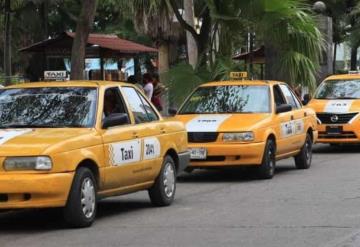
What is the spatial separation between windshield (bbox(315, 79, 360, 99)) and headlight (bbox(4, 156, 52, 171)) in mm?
12351

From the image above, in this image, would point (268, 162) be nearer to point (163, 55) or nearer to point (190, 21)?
point (190, 21)

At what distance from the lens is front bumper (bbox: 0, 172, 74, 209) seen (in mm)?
7988

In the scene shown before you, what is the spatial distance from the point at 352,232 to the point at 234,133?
4578 millimetres

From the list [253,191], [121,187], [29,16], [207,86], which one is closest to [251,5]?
[207,86]

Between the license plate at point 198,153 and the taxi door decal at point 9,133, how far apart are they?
14.6ft

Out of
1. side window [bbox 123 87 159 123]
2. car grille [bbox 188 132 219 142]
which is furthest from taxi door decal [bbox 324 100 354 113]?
side window [bbox 123 87 159 123]

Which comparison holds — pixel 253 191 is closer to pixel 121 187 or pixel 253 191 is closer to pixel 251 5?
pixel 121 187

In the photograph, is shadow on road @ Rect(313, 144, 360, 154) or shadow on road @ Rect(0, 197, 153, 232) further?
shadow on road @ Rect(313, 144, 360, 154)

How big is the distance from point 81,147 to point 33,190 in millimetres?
775

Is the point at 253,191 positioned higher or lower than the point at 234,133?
lower

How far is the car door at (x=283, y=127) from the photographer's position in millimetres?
13637

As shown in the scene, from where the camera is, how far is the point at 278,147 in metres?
13.6

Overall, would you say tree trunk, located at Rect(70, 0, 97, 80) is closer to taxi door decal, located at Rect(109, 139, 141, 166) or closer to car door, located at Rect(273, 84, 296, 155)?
car door, located at Rect(273, 84, 296, 155)

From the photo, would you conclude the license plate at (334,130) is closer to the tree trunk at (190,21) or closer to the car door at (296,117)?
the car door at (296,117)
